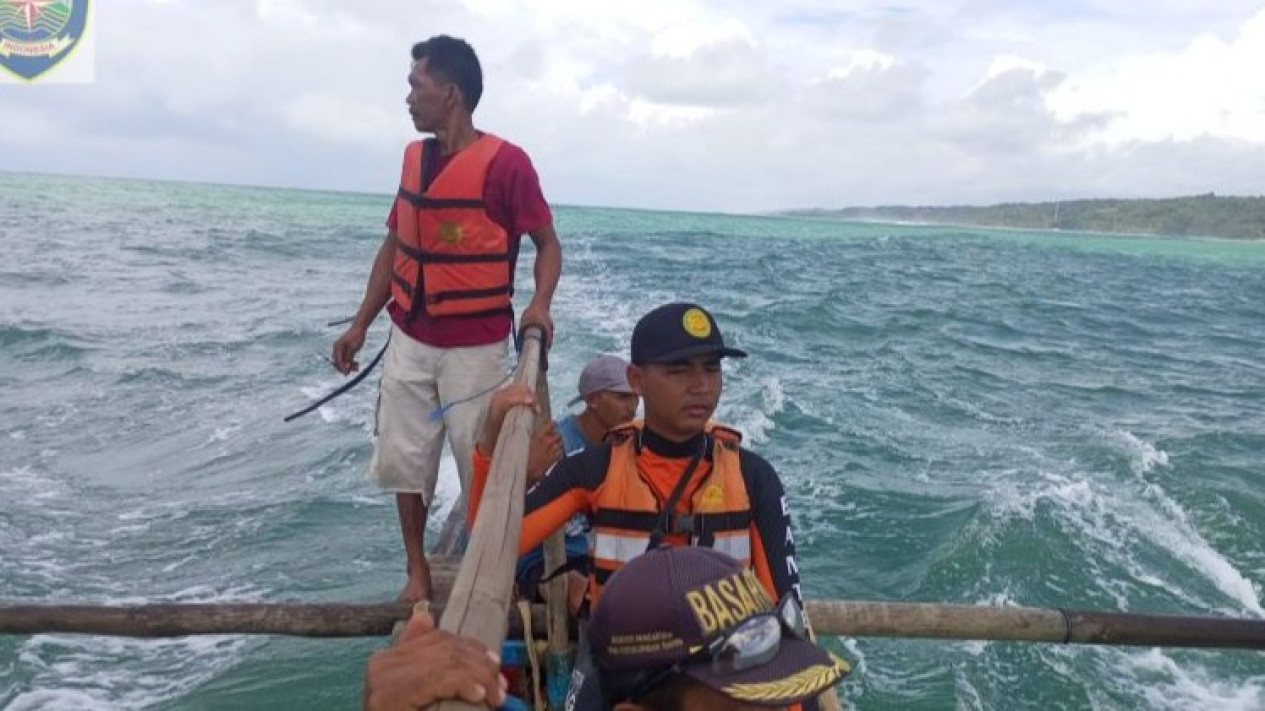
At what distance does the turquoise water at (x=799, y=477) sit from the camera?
5.92m

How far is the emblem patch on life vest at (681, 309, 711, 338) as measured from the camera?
311 cm

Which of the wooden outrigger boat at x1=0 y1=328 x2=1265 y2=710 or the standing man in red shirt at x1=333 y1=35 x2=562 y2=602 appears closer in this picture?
the wooden outrigger boat at x1=0 y1=328 x2=1265 y2=710

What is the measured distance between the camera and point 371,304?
14.0 feet

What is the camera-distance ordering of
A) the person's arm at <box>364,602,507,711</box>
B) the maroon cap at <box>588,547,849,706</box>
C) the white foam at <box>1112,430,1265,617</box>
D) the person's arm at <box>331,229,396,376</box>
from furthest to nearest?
the white foam at <box>1112,430,1265,617</box>, the person's arm at <box>331,229,396,376</box>, the maroon cap at <box>588,547,849,706</box>, the person's arm at <box>364,602,507,711</box>

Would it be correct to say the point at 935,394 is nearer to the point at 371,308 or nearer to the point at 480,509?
the point at 371,308

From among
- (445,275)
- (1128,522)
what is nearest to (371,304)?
(445,275)

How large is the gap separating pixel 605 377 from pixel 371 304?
110cm

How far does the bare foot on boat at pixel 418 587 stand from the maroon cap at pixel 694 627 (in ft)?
7.57

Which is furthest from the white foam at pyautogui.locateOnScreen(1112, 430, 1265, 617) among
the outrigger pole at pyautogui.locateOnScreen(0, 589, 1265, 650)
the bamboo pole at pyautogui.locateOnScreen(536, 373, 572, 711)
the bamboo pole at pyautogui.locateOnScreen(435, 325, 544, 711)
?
the bamboo pole at pyautogui.locateOnScreen(435, 325, 544, 711)

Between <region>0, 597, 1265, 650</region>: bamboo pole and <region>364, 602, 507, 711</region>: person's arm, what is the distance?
2.70 meters

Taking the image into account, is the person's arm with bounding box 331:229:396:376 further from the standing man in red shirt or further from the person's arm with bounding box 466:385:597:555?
the person's arm with bounding box 466:385:597:555

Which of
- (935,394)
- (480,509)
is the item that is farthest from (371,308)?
(935,394)

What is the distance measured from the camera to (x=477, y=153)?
12.6ft

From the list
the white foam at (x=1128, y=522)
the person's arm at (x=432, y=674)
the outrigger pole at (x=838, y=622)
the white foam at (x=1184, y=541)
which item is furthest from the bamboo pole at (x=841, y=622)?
the white foam at (x=1184, y=541)
